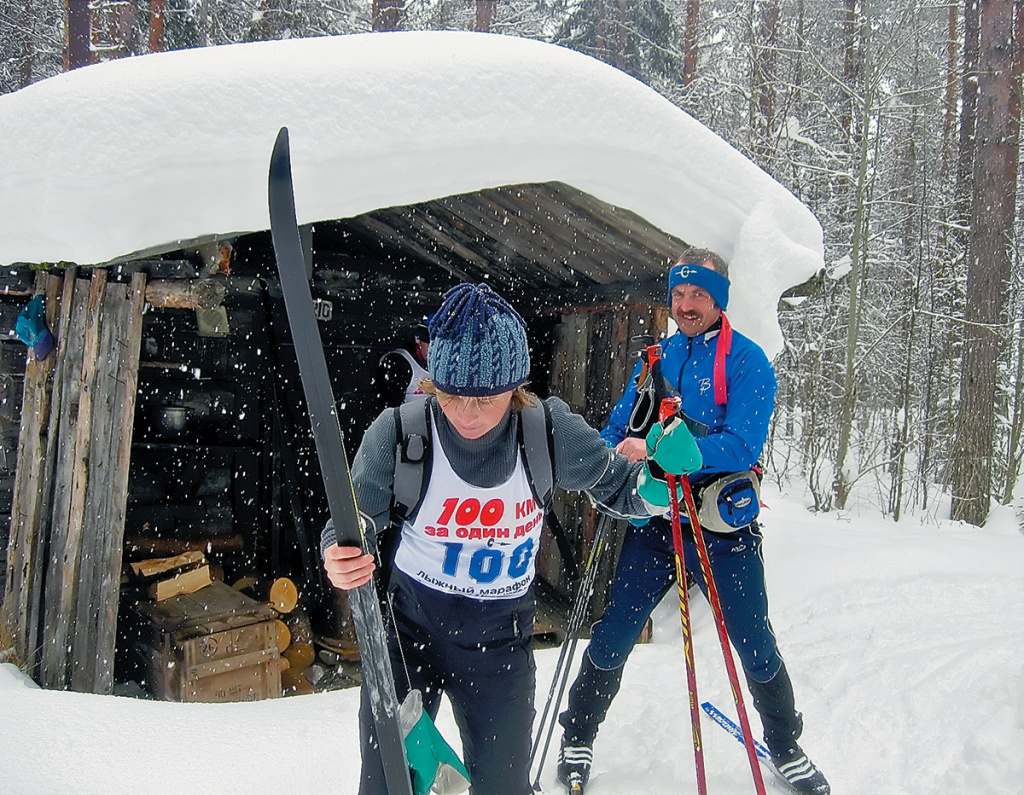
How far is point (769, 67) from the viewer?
41.4 ft

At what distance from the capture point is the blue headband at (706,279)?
2689mm

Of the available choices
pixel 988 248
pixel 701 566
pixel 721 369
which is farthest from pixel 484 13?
pixel 701 566

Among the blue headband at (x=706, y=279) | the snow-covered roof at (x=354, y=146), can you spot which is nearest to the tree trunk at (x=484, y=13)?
the snow-covered roof at (x=354, y=146)

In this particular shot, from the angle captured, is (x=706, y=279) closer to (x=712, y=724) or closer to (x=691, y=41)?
(x=712, y=724)

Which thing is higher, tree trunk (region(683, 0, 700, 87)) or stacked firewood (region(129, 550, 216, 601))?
tree trunk (region(683, 0, 700, 87))

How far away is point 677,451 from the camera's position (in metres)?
2.32

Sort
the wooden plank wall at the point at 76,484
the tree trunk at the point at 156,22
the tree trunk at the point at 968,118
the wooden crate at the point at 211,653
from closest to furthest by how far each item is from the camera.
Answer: the wooden plank wall at the point at 76,484 < the wooden crate at the point at 211,653 < the tree trunk at the point at 968,118 < the tree trunk at the point at 156,22

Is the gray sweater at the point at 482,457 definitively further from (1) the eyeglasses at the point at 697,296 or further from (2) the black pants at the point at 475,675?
(1) the eyeglasses at the point at 697,296

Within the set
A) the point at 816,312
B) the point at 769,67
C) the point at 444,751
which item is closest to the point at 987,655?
the point at 444,751

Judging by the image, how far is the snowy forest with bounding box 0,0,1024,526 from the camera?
8.68 m

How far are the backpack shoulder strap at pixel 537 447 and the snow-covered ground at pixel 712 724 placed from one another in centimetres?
168

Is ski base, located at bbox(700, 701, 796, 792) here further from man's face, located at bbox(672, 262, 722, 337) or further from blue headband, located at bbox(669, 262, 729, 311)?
blue headband, located at bbox(669, 262, 729, 311)

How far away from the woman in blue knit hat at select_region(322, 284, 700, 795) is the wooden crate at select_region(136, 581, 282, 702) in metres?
2.88

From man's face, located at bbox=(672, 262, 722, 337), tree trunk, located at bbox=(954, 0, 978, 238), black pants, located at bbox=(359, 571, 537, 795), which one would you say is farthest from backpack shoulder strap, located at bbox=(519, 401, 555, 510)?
tree trunk, located at bbox=(954, 0, 978, 238)
